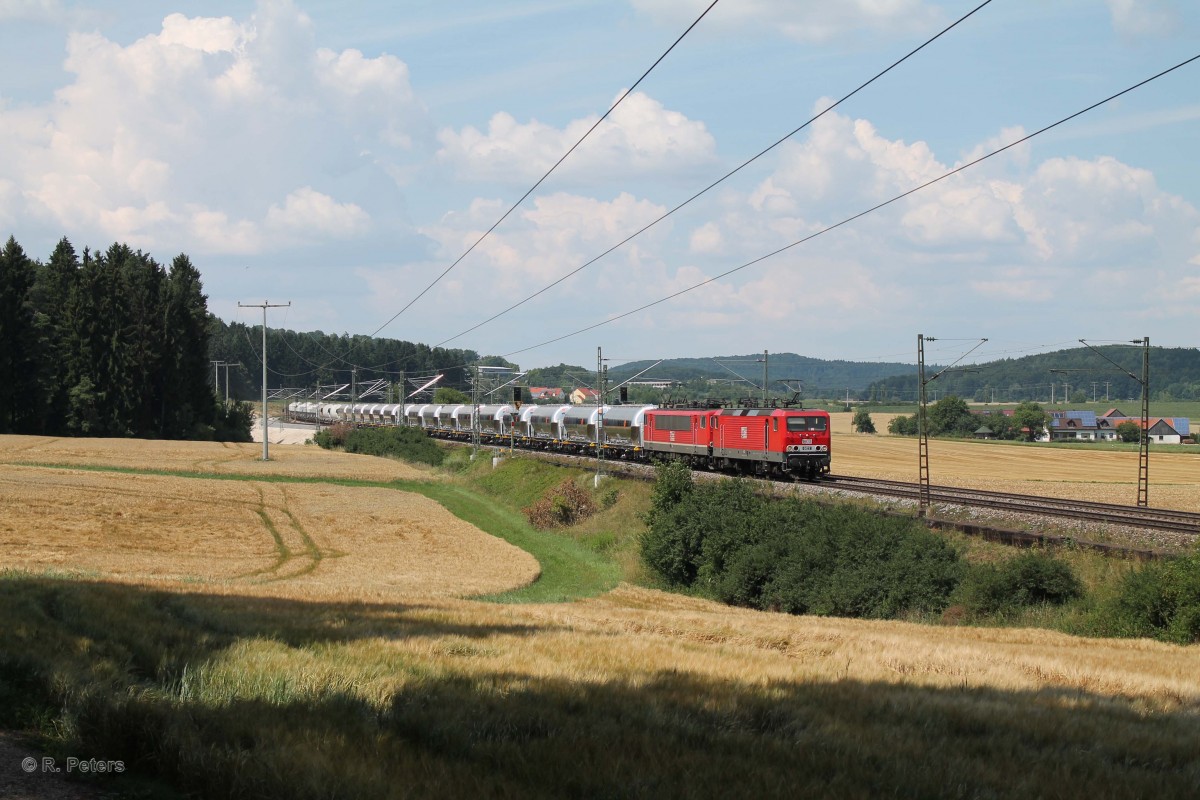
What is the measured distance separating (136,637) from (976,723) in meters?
8.76

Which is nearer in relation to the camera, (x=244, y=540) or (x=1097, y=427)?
(x=244, y=540)

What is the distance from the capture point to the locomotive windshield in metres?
50.8

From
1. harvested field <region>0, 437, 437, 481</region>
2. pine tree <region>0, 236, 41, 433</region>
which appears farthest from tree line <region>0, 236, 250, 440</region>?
harvested field <region>0, 437, 437, 481</region>

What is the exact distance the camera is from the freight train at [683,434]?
51.2 meters

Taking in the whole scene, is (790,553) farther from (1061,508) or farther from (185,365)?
(185,365)

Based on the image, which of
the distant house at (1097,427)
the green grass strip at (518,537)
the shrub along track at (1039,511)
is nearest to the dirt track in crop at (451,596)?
the green grass strip at (518,537)

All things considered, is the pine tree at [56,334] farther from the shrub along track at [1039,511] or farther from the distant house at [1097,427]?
the distant house at [1097,427]

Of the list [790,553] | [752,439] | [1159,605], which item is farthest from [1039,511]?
[752,439]

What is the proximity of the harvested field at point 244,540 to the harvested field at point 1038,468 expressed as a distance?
90.0ft

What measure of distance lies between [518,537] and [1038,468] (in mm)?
45193

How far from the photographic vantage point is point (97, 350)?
106500 mm

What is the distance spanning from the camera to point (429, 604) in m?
21.8

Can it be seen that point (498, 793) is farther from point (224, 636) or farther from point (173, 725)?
point (224, 636)

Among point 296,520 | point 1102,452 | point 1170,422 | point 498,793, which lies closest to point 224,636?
point 498,793
